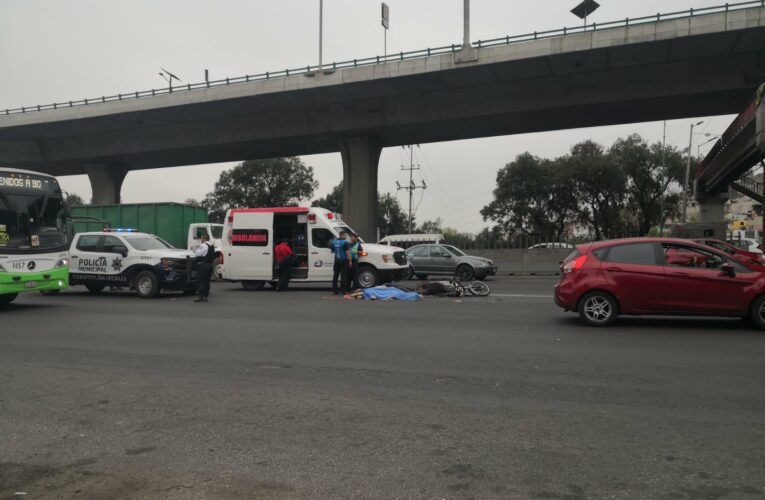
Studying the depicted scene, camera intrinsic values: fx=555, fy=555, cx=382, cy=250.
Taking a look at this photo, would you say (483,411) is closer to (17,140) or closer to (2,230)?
(2,230)

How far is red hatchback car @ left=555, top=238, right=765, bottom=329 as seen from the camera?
8.73m

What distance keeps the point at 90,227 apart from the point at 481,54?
18745 mm

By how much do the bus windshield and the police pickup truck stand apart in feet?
7.23

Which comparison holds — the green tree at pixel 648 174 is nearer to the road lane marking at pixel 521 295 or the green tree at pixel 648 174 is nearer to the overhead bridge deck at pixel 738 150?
the overhead bridge deck at pixel 738 150

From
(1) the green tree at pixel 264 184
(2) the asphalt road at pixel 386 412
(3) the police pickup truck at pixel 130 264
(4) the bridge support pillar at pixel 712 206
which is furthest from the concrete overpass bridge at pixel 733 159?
(1) the green tree at pixel 264 184

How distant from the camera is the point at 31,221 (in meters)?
12.3

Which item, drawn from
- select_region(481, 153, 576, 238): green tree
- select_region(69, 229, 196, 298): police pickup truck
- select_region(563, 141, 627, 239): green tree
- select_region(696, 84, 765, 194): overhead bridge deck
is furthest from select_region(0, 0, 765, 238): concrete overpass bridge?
select_region(481, 153, 576, 238): green tree

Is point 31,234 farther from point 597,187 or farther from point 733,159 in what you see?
point 597,187

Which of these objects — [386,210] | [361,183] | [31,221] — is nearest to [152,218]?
[361,183]

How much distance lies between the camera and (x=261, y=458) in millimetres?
3922

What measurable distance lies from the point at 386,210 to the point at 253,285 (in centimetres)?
6641

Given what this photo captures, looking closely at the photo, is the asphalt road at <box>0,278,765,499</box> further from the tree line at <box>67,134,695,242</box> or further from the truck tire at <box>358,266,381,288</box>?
the tree line at <box>67,134,695,242</box>

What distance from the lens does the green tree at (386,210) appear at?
260 feet

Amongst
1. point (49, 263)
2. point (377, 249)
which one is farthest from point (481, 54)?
point (49, 263)
